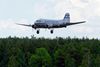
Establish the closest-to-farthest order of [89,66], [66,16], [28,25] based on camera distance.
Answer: [28,25]
[66,16]
[89,66]

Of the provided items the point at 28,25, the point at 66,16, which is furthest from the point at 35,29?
the point at 66,16

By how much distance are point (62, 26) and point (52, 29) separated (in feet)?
19.2

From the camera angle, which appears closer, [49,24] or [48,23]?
[49,24]

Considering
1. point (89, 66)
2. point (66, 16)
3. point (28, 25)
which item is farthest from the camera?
point (89, 66)

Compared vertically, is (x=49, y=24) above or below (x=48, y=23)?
below

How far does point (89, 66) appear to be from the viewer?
647ft

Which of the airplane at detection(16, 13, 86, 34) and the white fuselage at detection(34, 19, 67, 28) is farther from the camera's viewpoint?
the white fuselage at detection(34, 19, 67, 28)

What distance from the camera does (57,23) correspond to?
5310 inches

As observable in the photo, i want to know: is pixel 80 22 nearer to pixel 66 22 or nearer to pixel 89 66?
pixel 66 22

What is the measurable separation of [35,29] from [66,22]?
9390 millimetres

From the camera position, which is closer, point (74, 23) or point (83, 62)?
point (74, 23)

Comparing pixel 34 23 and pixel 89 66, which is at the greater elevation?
pixel 34 23

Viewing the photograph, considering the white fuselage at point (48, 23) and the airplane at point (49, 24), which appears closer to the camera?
the airplane at point (49, 24)

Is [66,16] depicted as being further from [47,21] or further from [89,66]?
[89,66]
